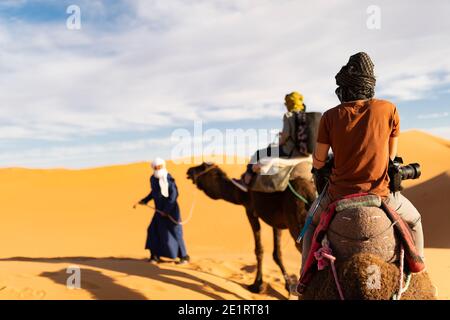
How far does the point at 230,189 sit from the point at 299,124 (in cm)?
297

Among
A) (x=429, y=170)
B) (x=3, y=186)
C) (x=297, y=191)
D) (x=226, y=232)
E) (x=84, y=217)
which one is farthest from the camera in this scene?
(x=429, y=170)

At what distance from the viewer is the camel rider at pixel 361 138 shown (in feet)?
11.2

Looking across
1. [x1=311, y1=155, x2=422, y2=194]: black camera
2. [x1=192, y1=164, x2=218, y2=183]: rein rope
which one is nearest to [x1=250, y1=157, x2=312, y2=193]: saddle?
[x1=192, y1=164, x2=218, y2=183]: rein rope

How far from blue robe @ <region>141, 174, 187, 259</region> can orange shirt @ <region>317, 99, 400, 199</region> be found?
712cm

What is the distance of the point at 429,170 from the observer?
117 ft

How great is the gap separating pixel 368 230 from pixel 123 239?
17.1m

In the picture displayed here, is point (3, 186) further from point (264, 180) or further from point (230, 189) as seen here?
point (264, 180)

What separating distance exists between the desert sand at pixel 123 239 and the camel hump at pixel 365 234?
4780 mm

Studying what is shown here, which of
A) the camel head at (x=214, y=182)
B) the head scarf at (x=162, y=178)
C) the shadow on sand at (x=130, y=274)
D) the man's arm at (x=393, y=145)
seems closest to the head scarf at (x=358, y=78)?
the man's arm at (x=393, y=145)

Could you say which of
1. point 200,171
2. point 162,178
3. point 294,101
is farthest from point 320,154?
point 162,178

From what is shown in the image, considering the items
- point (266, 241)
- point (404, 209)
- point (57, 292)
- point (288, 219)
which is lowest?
point (266, 241)

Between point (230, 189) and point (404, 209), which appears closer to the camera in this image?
point (404, 209)

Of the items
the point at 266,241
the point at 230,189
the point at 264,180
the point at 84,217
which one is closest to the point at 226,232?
the point at 266,241

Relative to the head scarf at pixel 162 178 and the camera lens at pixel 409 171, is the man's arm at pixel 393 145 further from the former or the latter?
the head scarf at pixel 162 178
